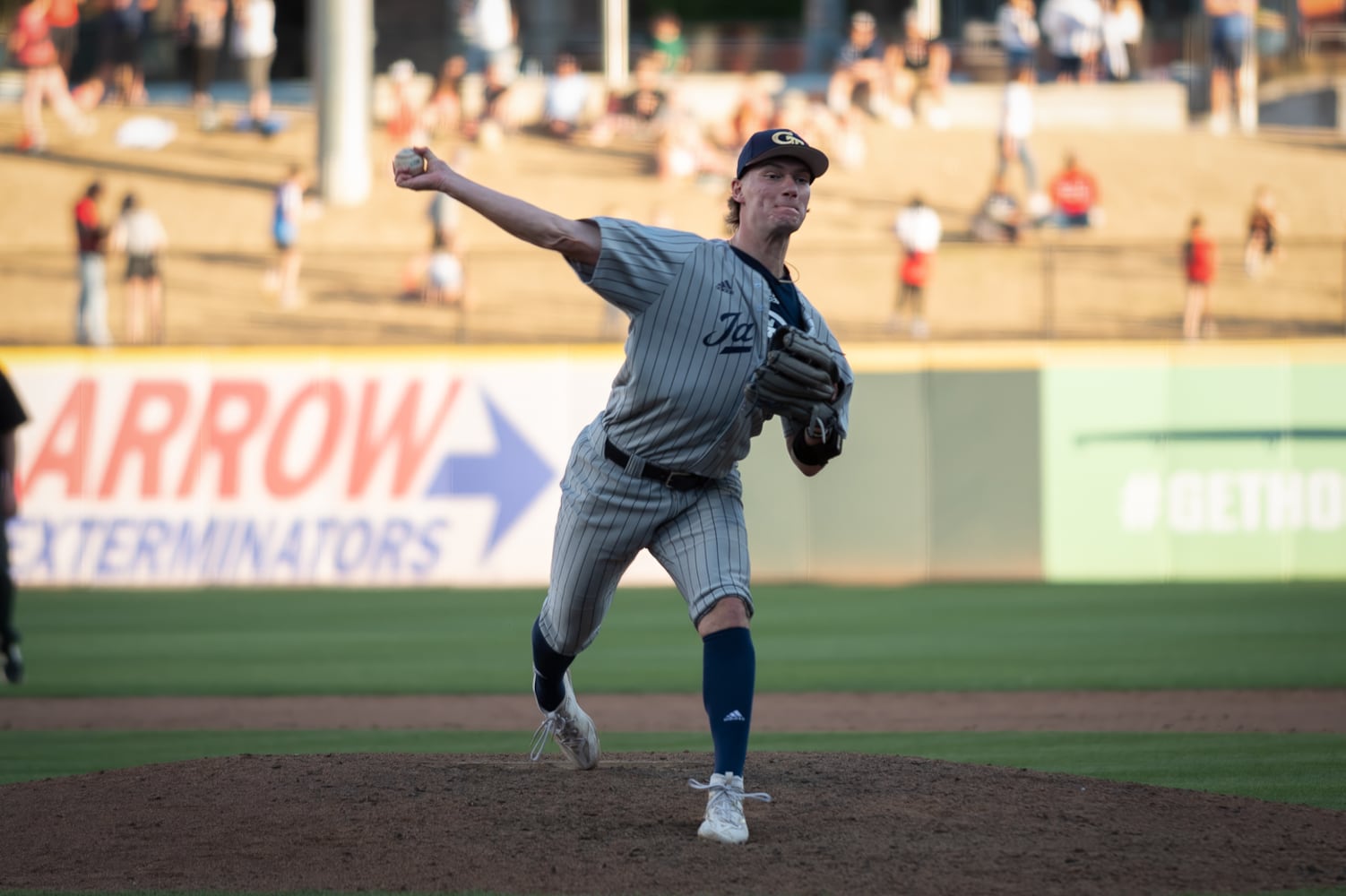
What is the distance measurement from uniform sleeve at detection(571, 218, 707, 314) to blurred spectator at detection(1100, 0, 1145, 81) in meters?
23.7

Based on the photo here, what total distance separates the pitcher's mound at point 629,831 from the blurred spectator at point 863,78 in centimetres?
2195

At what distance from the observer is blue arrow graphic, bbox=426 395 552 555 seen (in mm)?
16656

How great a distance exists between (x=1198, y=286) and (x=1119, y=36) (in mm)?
10401

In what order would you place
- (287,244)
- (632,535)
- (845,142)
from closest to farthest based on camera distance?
(632,535)
(287,244)
(845,142)

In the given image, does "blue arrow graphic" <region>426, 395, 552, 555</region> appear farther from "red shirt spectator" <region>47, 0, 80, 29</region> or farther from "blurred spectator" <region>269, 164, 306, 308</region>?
"red shirt spectator" <region>47, 0, 80, 29</region>

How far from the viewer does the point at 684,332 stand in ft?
16.2

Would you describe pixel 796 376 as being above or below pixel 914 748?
above

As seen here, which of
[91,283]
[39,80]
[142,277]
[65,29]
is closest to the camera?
[91,283]

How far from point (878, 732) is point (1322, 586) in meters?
8.78

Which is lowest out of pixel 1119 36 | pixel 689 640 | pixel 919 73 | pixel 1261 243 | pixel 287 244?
pixel 689 640

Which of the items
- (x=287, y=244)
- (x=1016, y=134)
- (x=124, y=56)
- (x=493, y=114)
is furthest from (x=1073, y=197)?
(x=124, y=56)

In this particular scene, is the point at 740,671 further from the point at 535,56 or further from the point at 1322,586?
the point at 535,56

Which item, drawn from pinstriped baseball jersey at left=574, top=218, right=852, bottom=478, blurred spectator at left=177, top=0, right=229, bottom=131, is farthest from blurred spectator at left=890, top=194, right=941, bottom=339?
blurred spectator at left=177, top=0, right=229, bottom=131

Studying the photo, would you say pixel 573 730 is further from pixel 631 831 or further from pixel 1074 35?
pixel 1074 35
